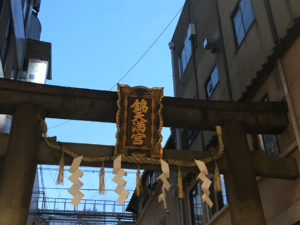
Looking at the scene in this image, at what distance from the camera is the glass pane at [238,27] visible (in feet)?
48.5

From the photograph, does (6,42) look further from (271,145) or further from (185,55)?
(271,145)

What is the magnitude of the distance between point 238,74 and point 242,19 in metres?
2.30

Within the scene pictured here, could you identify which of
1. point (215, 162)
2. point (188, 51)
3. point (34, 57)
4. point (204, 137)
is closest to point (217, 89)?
point (204, 137)

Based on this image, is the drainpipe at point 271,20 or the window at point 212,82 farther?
the window at point 212,82

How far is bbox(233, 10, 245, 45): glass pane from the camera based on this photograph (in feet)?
48.5

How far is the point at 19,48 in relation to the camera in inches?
759

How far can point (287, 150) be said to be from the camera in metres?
10.4

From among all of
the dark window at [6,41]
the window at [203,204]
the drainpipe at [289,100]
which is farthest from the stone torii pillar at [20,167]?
the window at [203,204]

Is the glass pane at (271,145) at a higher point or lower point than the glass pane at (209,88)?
lower

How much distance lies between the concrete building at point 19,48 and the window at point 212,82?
31.0 ft

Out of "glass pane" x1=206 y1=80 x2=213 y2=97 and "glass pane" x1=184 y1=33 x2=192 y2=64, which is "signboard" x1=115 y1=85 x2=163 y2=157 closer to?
"glass pane" x1=206 y1=80 x2=213 y2=97

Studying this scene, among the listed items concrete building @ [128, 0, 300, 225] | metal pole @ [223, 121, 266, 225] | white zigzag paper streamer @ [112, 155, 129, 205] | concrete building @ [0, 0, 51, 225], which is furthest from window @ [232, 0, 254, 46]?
concrete building @ [0, 0, 51, 225]

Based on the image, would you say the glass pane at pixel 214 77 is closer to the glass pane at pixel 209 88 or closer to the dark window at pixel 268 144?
the glass pane at pixel 209 88

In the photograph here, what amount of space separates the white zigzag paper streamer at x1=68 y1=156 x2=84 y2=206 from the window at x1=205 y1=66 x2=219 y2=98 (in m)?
10.2
